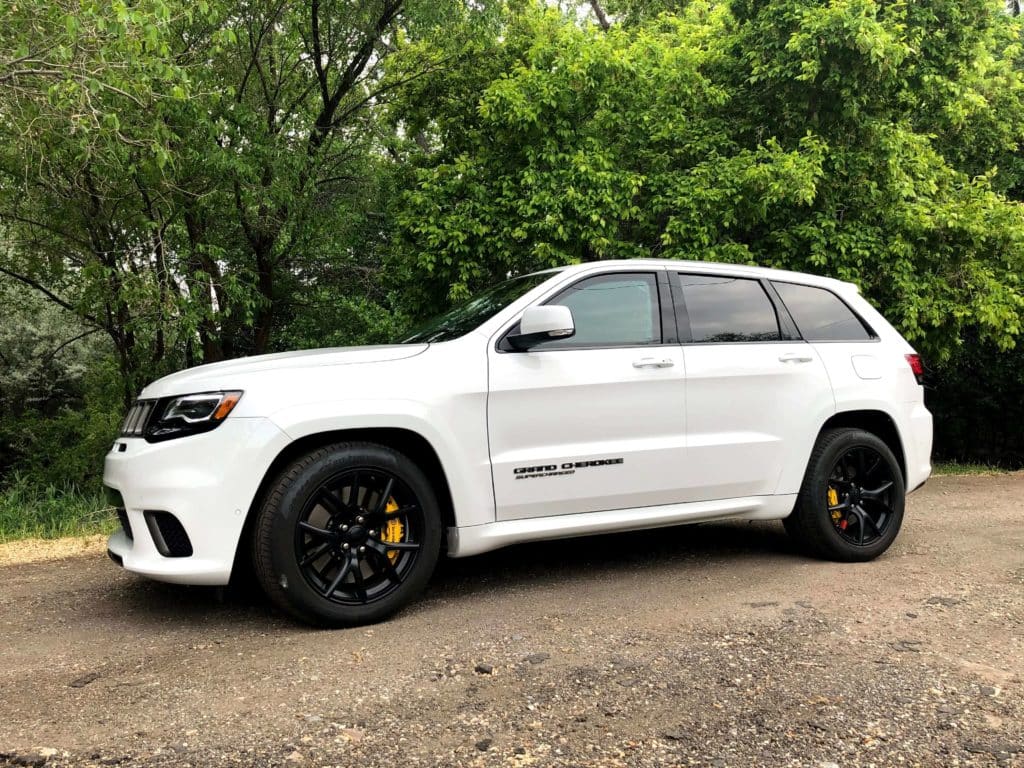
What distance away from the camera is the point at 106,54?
6172 millimetres

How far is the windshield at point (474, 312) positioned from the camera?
4707 mm

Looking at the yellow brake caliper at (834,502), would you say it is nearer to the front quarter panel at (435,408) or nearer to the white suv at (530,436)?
the white suv at (530,436)

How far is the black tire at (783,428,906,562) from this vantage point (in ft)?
17.0

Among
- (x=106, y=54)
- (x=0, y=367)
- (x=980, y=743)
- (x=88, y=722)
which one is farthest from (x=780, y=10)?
(x=0, y=367)

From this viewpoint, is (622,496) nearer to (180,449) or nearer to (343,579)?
(343,579)

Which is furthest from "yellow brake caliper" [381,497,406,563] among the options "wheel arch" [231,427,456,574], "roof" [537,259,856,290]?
"roof" [537,259,856,290]

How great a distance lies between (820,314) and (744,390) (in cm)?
96

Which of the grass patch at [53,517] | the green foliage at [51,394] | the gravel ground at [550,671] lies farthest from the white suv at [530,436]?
the green foliage at [51,394]

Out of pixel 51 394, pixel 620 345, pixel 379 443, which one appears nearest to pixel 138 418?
pixel 379 443

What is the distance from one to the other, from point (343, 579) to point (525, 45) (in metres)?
9.07

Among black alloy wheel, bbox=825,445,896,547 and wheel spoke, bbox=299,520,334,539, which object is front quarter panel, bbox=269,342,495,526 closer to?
wheel spoke, bbox=299,520,334,539

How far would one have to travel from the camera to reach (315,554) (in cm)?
393

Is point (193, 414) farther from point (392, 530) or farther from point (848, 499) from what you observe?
point (848, 499)

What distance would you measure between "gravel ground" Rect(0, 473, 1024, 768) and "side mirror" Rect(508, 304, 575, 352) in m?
1.40
